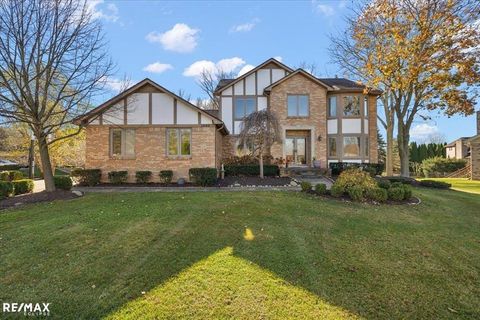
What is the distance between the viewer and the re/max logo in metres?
3.38

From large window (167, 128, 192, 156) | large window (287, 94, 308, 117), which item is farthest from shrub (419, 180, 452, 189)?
large window (167, 128, 192, 156)

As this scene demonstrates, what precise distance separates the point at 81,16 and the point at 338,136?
17014 millimetres

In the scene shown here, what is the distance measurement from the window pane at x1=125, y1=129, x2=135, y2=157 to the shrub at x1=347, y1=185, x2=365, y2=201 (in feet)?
37.3

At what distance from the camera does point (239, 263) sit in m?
4.70

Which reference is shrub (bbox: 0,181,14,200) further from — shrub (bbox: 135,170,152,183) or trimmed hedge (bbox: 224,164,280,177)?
trimmed hedge (bbox: 224,164,280,177)

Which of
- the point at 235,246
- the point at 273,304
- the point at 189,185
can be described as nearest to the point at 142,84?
the point at 189,185

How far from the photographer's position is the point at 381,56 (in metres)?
15.9

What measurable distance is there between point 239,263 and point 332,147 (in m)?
17.4

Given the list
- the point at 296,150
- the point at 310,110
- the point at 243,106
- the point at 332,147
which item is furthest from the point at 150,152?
the point at 332,147

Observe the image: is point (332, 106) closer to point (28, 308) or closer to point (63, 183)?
point (63, 183)

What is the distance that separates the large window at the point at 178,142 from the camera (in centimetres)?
1516

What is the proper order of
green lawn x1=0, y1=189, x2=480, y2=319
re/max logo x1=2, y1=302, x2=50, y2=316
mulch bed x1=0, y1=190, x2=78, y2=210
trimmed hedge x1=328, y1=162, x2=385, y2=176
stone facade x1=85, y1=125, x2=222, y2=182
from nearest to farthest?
re/max logo x1=2, y1=302, x2=50, y2=316 < green lawn x1=0, y1=189, x2=480, y2=319 < mulch bed x1=0, y1=190, x2=78, y2=210 < stone facade x1=85, y1=125, x2=222, y2=182 < trimmed hedge x1=328, y1=162, x2=385, y2=176

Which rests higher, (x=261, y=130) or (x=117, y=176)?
(x=261, y=130)

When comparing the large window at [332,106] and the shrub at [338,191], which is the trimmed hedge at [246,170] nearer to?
the large window at [332,106]
